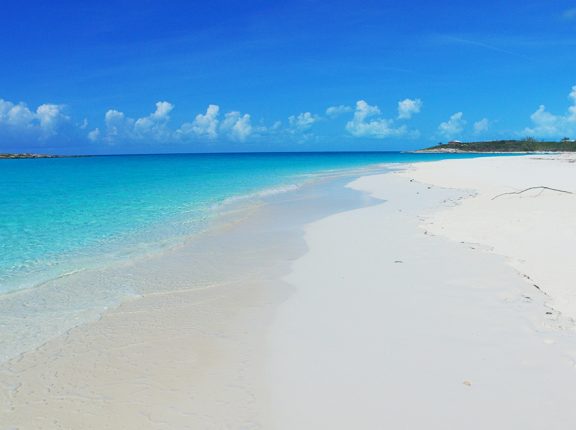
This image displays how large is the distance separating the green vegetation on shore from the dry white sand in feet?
411

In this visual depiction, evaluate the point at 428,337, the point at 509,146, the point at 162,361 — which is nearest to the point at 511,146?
the point at 509,146

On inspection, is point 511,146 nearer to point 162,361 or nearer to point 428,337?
point 428,337

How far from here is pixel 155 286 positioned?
7.62 m

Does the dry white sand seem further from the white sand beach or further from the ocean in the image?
the ocean

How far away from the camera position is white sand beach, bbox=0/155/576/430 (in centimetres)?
380

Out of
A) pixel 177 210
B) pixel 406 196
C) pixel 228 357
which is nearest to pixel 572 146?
pixel 406 196

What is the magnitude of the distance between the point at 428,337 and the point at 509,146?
149820mm

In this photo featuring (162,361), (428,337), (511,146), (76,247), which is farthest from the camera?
(511,146)

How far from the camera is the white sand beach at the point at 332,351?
380 cm

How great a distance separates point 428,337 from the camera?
5109mm

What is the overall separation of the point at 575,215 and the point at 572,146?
12554cm

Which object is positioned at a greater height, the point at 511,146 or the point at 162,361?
the point at 511,146

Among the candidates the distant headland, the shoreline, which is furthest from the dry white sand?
the distant headland

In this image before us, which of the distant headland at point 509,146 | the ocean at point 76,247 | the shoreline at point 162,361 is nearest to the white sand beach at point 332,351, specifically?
the shoreline at point 162,361
